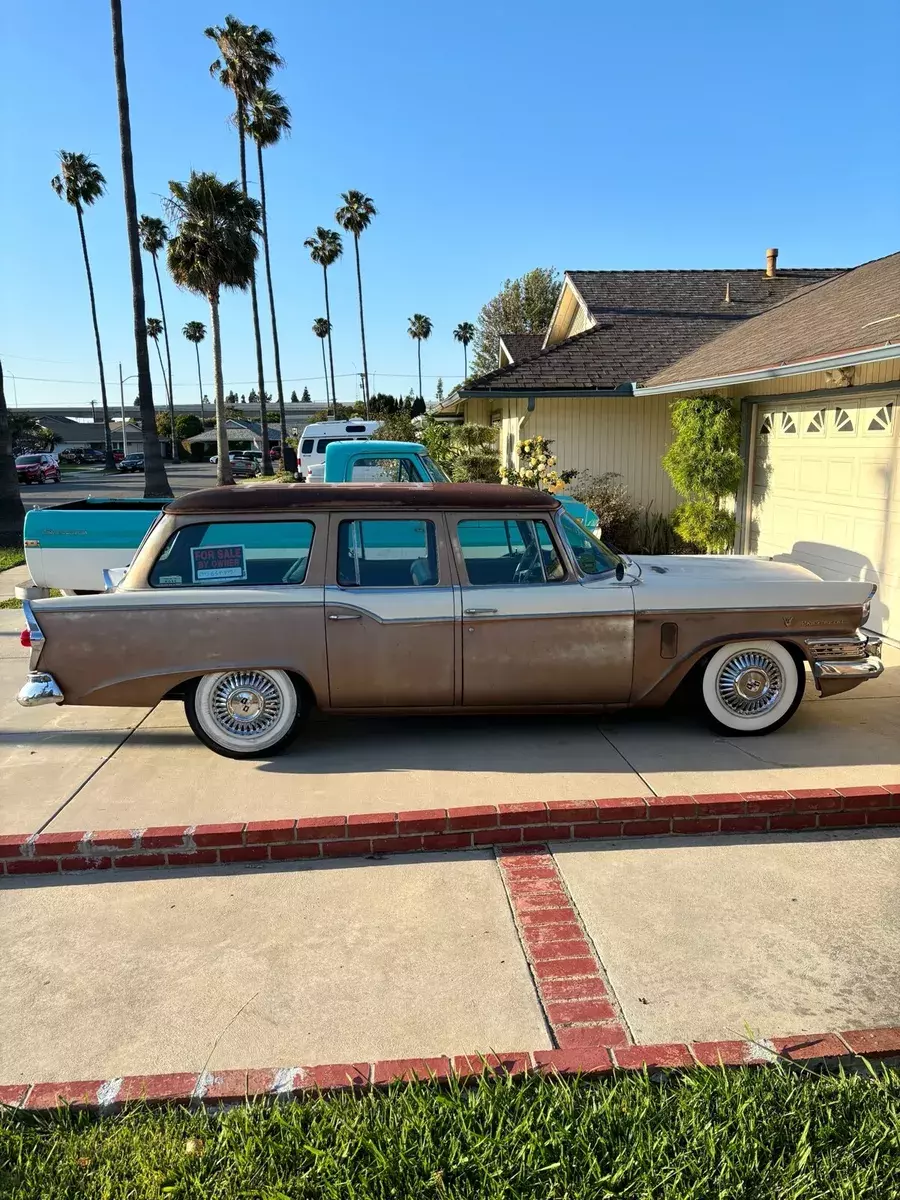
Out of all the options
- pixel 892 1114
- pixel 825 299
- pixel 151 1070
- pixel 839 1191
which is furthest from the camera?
pixel 825 299

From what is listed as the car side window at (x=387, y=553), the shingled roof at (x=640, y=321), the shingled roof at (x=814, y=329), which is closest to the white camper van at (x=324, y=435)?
the shingled roof at (x=640, y=321)

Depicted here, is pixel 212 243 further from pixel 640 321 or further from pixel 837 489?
pixel 837 489

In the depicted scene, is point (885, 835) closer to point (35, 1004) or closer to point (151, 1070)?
point (151, 1070)

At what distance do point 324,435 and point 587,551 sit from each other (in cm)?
1873

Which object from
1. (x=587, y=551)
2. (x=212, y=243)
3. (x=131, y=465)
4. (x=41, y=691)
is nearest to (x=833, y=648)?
(x=587, y=551)

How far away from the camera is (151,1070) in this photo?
2.75 meters

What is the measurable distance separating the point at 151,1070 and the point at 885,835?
347 centimetres

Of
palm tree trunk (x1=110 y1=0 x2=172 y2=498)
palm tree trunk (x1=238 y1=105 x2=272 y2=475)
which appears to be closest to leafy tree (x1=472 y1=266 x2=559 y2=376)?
palm tree trunk (x1=238 y1=105 x2=272 y2=475)

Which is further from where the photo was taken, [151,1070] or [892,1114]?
[151,1070]

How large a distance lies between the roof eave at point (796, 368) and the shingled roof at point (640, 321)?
203cm

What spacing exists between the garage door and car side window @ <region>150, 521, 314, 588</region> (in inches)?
158

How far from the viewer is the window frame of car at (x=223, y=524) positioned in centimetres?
501

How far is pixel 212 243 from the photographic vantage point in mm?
31328

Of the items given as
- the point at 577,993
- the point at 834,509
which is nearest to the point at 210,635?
the point at 577,993
